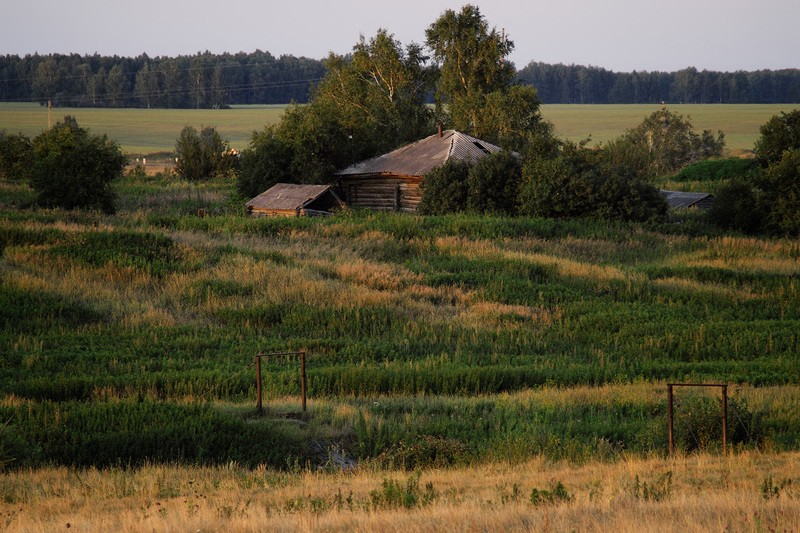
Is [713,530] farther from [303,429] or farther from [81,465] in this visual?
[81,465]

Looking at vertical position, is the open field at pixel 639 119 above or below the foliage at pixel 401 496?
above

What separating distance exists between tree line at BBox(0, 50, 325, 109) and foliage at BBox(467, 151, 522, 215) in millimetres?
93888

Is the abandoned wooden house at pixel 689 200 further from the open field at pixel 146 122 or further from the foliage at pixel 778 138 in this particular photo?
the open field at pixel 146 122

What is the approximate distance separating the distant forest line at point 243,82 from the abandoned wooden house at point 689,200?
3064 inches

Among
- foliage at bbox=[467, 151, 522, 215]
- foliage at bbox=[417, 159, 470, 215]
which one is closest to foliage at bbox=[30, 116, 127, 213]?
foliage at bbox=[417, 159, 470, 215]

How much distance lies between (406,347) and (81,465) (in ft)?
31.1

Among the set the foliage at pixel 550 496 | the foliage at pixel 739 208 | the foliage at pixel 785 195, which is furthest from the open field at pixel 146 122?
the foliage at pixel 550 496

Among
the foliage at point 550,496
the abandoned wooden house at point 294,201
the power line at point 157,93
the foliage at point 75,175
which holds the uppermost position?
the power line at point 157,93

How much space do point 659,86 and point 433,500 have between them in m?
167

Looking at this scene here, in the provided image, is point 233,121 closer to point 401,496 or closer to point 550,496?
point 401,496

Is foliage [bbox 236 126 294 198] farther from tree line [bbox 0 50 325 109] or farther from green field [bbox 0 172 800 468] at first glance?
tree line [bbox 0 50 325 109]

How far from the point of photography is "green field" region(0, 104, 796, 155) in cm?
9306

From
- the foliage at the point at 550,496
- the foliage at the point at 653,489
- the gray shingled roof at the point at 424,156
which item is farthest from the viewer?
the gray shingled roof at the point at 424,156

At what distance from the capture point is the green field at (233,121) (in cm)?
9306
